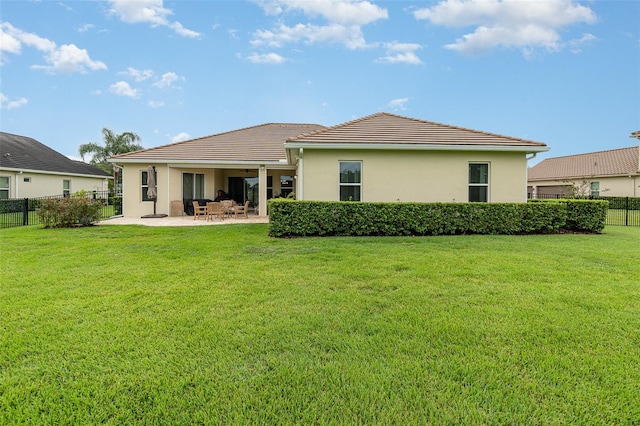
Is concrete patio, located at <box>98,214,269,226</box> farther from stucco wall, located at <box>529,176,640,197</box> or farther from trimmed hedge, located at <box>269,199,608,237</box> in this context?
stucco wall, located at <box>529,176,640,197</box>

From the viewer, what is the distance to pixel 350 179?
1192cm

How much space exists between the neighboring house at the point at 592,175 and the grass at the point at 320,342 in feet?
86.3

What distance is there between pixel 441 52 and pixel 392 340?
17619 mm

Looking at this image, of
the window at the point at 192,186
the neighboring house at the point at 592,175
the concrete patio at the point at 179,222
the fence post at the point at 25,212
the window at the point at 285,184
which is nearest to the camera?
the fence post at the point at 25,212

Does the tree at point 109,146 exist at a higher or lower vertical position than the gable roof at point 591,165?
higher

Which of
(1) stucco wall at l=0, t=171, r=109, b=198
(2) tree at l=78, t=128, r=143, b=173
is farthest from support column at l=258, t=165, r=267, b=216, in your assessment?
(2) tree at l=78, t=128, r=143, b=173

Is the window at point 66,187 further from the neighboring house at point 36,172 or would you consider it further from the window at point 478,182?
the window at point 478,182

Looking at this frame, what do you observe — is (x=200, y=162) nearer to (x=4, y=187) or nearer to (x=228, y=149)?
(x=228, y=149)

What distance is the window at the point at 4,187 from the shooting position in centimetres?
2169

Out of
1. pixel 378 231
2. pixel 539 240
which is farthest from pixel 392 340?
pixel 539 240

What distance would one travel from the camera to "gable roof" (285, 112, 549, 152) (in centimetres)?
1150

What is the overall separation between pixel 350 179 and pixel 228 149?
938 centimetres

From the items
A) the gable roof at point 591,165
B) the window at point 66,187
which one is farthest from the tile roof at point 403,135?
the window at point 66,187

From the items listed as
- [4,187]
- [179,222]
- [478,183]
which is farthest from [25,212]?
[478,183]
